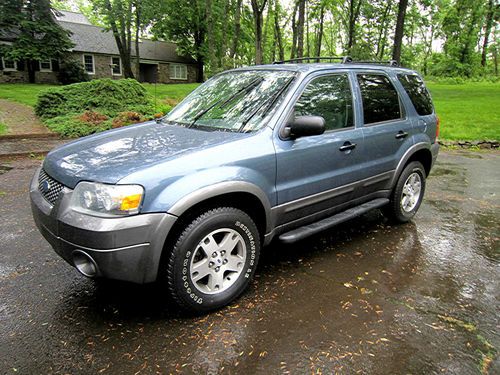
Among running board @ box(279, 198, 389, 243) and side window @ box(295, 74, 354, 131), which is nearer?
running board @ box(279, 198, 389, 243)

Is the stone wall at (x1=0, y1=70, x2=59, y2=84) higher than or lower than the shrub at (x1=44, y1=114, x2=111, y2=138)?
higher

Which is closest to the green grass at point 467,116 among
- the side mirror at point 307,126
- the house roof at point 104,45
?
the side mirror at point 307,126

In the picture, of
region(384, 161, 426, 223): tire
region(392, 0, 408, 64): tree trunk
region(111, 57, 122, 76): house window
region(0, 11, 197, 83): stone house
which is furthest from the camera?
region(111, 57, 122, 76): house window

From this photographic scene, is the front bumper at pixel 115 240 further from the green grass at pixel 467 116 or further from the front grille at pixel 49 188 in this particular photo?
the green grass at pixel 467 116

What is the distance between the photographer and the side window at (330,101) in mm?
3561

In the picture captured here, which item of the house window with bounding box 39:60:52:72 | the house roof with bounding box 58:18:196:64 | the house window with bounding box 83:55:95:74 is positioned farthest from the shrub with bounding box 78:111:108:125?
the house window with bounding box 83:55:95:74

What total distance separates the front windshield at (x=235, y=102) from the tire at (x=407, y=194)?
2021 mm

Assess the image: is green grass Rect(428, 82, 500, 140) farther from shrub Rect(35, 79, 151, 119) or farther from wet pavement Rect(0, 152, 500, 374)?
shrub Rect(35, 79, 151, 119)

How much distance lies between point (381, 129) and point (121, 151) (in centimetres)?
275

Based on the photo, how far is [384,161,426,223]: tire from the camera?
4637 mm

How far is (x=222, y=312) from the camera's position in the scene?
2.99 m

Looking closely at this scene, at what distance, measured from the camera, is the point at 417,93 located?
4.88 meters

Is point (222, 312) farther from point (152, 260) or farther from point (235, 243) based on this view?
point (152, 260)

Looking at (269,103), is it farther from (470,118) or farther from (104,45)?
(104,45)
